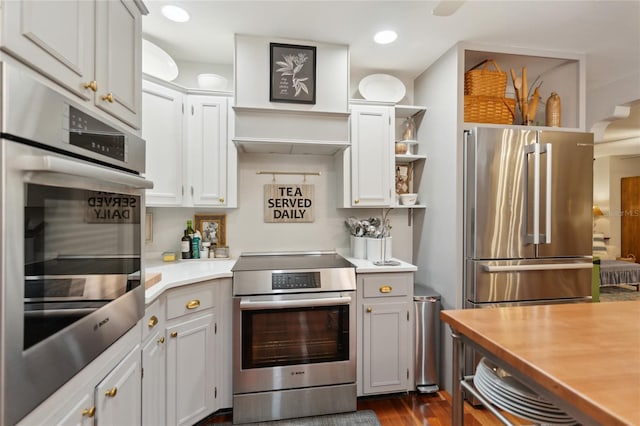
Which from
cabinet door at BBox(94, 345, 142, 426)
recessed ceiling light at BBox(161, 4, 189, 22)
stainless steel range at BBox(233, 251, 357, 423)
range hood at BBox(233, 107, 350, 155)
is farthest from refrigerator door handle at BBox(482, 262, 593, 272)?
recessed ceiling light at BBox(161, 4, 189, 22)

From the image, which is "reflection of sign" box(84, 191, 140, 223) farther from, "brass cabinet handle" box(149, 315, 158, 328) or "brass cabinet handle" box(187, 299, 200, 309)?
"brass cabinet handle" box(187, 299, 200, 309)

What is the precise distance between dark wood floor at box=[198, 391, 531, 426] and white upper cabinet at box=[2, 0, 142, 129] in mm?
1957

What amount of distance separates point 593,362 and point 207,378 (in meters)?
1.92

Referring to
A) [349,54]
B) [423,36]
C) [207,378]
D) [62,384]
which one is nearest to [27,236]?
[62,384]

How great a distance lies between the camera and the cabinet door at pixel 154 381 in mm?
1411

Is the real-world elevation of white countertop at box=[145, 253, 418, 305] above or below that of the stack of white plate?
above

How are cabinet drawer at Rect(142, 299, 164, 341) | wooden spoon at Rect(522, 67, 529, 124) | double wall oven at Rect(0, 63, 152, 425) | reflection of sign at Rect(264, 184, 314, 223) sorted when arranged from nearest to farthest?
double wall oven at Rect(0, 63, 152, 425) < cabinet drawer at Rect(142, 299, 164, 341) < wooden spoon at Rect(522, 67, 529, 124) < reflection of sign at Rect(264, 184, 314, 223)

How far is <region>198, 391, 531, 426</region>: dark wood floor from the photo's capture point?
79.3 inches

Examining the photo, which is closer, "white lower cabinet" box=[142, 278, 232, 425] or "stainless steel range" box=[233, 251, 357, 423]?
"white lower cabinet" box=[142, 278, 232, 425]

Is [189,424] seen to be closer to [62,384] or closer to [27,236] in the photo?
[62,384]

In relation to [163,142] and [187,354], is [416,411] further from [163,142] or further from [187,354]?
[163,142]

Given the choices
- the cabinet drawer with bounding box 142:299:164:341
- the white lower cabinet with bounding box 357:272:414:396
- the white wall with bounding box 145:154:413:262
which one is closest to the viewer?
the cabinet drawer with bounding box 142:299:164:341

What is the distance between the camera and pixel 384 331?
2188 millimetres

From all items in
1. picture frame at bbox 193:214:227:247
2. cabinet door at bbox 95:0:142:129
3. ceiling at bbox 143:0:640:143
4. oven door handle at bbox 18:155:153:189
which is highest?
Result: ceiling at bbox 143:0:640:143
